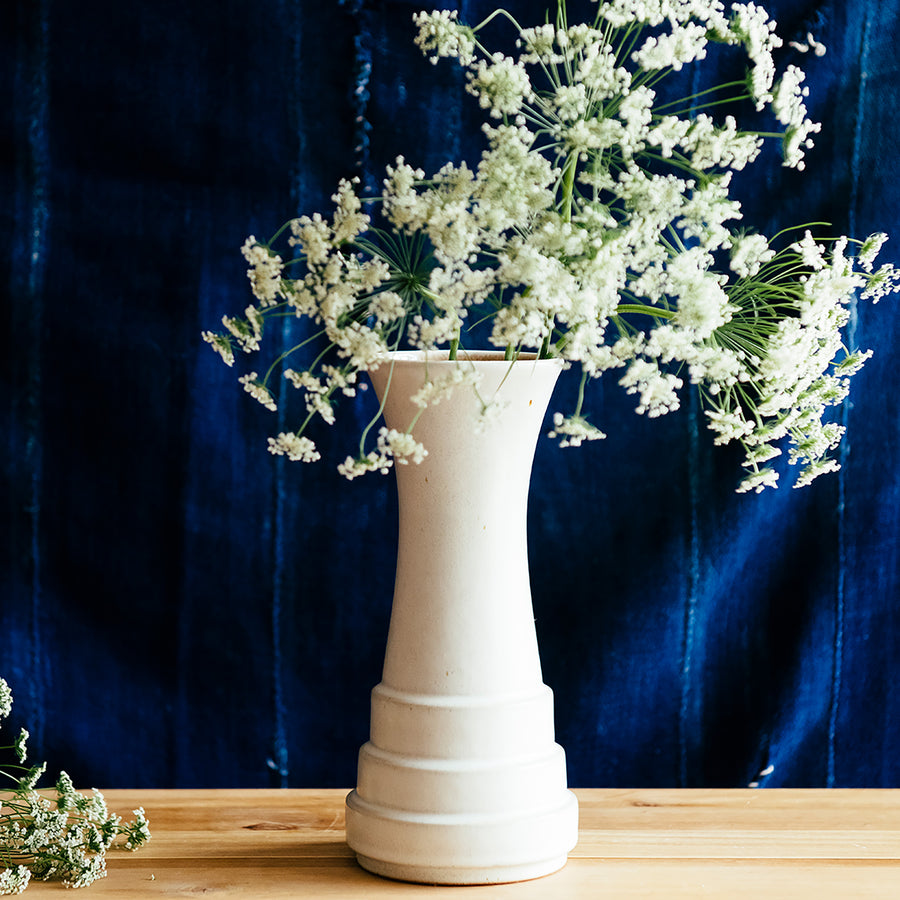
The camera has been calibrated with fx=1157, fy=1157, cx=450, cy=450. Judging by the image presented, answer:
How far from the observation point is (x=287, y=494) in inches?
52.6

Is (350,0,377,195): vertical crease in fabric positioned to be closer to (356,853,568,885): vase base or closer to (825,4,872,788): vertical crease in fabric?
(825,4,872,788): vertical crease in fabric

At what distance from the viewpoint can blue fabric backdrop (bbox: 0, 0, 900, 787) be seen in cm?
130

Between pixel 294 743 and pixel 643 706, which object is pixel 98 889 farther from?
pixel 643 706

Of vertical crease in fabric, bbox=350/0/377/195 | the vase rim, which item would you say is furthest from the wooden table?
vertical crease in fabric, bbox=350/0/377/195

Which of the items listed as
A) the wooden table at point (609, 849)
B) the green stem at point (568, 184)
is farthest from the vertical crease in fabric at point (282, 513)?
the green stem at point (568, 184)

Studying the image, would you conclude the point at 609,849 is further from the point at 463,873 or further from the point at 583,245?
the point at 583,245

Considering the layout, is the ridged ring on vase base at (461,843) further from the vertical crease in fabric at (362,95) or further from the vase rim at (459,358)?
the vertical crease in fabric at (362,95)

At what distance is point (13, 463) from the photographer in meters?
1.33

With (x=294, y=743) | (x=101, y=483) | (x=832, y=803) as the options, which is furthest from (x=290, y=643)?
(x=832, y=803)

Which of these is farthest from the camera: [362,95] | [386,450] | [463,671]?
[362,95]

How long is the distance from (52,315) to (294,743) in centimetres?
57

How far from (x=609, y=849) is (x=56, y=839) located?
44 cm

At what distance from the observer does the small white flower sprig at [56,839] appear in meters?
0.87

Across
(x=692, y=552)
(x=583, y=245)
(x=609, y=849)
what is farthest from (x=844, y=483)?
(x=583, y=245)
